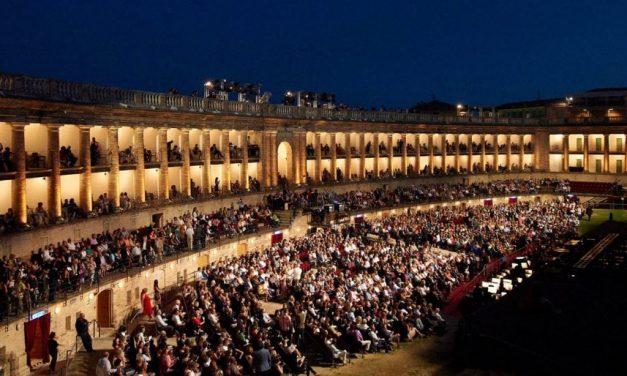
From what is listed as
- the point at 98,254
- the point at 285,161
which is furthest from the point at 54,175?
the point at 285,161

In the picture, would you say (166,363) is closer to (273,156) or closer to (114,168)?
(114,168)

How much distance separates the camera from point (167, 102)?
149 feet

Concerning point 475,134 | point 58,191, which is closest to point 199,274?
point 58,191

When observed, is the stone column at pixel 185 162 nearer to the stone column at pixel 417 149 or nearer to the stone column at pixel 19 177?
the stone column at pixel 19 177

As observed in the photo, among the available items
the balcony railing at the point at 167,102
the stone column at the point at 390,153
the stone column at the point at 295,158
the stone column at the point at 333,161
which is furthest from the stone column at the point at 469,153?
the stone column at the point at 295,158

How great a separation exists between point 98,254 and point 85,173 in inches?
374

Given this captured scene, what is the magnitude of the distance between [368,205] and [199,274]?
3041 cm

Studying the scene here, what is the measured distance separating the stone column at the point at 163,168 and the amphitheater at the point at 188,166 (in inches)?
3.3

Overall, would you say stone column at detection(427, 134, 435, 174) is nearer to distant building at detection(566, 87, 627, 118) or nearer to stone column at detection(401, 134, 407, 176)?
stone column at detection(401, 134, 407, 176)

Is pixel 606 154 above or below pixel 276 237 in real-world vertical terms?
above

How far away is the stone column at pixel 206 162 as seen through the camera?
5102cm

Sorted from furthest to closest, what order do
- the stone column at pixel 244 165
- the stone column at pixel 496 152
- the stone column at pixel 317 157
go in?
1. the stone column at pixel 496 152
2. the stone column at pixel 317 157
3. the stone column at pixel 244 165

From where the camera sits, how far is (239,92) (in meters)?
54.7

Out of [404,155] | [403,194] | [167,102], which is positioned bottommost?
[403,194]
